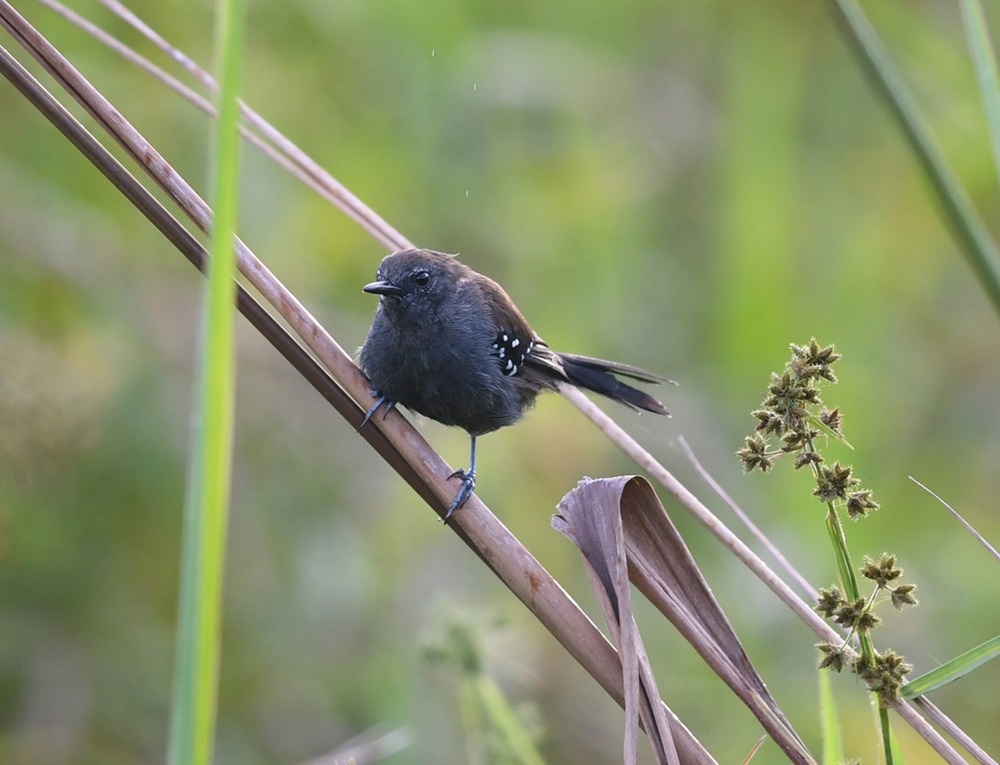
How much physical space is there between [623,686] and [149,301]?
10.2 ft

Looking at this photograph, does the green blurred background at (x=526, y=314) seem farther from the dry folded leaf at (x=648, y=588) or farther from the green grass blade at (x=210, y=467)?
the green grass blade at (x=210, y=467)

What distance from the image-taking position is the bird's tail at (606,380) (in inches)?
161

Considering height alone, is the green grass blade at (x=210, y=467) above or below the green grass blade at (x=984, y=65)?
below

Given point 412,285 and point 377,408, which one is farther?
point 412,285

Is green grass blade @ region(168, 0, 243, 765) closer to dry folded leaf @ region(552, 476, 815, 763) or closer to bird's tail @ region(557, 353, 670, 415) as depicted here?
dry folded leaf @ region(552, 476, 815, 763)

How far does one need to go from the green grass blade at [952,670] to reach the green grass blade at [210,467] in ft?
3.37

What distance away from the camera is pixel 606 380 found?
4164 mm

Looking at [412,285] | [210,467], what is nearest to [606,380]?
[412,285]

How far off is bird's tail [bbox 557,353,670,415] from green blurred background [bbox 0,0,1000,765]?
2.03ft

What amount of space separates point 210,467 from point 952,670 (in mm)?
1127

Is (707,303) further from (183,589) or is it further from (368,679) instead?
(183,589)

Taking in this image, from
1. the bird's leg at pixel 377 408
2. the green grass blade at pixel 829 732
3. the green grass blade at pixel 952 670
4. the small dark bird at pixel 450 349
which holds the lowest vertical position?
the green grass blade at pixel 952 670

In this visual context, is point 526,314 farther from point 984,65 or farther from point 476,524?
point 984,65

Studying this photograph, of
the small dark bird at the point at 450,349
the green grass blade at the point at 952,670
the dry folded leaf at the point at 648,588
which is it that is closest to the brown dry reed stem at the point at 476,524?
the dry folded leaf at the point at 648,588
